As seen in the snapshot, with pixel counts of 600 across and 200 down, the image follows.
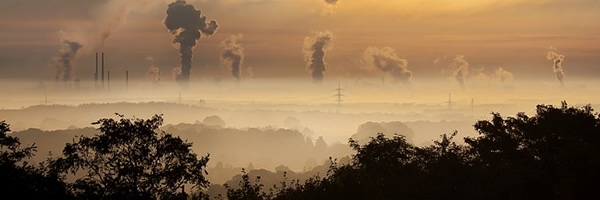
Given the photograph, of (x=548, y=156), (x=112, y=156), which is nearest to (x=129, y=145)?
(x=112, y=156)

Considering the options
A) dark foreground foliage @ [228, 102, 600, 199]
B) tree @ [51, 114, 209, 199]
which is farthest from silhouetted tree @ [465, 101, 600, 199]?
tree @ [51, 114, 209, 199]

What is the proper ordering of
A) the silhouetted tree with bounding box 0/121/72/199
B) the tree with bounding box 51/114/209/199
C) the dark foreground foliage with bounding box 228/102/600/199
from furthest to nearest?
the dark foreground foliage with bounding box 228/102/600/199
the tree with bounding box 51/114/209/199
the silhouetted tree with bounding box 0/121/72/199

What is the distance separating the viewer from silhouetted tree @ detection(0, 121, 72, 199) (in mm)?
53969

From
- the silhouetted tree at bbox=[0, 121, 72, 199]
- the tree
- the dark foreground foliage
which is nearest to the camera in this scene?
the silhouetted tree at bbox=[0, 121, 72, 199]

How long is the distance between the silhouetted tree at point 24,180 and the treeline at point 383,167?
0.25 ft

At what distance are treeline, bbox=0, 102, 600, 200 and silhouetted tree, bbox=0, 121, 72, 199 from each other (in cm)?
8

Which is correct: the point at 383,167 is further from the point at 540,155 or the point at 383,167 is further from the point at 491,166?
the point at 540,155

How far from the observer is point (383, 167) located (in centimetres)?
8988

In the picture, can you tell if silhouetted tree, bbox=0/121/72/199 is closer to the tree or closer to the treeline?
the treeline

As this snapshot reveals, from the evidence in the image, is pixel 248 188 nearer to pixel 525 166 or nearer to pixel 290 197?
pixel 290 197

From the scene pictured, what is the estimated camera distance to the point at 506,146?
88.8 meters

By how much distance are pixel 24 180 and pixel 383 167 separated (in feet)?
142

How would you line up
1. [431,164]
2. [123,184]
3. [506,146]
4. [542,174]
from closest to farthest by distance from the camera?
[123,184], [542,174], [431,164], [506,146]

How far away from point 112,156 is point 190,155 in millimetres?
5031
